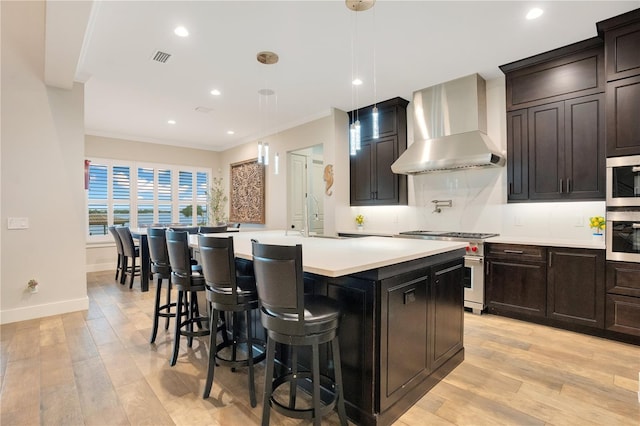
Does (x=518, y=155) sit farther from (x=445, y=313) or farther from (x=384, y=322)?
(x=384, y=322)

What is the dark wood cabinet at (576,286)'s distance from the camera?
10.2 ft

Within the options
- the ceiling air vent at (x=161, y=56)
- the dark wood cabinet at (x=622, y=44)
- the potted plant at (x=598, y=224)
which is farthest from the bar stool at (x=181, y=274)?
the dark wood cabinet at (x=622, y=44)

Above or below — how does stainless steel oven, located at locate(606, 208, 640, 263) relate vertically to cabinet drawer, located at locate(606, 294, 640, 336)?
above

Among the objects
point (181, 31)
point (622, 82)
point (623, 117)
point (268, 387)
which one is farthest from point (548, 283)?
point (181, 31)

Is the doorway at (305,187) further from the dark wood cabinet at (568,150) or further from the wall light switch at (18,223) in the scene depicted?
the wall light switch at (18,223)

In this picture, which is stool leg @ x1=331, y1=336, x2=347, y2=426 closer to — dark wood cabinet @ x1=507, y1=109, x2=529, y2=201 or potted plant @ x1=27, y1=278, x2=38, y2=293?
dark wood cabinet @ x1=507, y1=109, x2=529, y2=201

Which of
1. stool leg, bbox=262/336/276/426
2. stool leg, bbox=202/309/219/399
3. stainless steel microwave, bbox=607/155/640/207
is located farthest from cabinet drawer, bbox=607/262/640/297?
stool leg, bbox=202/309/219/399

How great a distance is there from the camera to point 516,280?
3.58 meters

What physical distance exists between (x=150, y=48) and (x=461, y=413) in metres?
4.20

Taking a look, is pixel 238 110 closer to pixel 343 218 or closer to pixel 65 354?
pixel 343 218

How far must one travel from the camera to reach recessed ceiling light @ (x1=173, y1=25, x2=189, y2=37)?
9.93 ft

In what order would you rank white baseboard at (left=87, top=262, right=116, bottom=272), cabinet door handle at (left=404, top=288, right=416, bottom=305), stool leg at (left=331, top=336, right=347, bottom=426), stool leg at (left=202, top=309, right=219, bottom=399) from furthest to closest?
1. white baseboard at (left=87, top=262, right=116, bottom=272)
2. stool leg at (left=202, top=309, right=219, bottom=399)
3. cabinet door handle at (left=404, top=288, right=416, bottom=305)
4. stool leg at (left=331, top=336, right=347, bottom=426)

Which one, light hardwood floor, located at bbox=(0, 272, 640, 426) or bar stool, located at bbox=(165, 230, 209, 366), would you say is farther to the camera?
bar stool, located at bbox=(165, 230, 209, 366)

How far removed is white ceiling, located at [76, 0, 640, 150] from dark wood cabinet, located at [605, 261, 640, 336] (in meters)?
2.29
